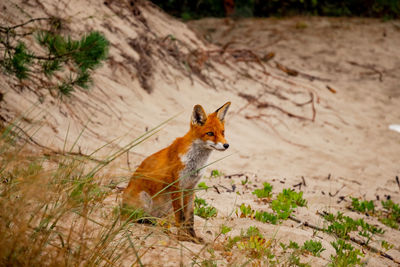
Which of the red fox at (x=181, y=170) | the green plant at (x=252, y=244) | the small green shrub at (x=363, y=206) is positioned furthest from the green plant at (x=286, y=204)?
the red fox at (x=181, y=170)

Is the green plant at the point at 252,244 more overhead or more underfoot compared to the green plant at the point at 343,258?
more overhead

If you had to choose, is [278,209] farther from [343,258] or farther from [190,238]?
[190,238]

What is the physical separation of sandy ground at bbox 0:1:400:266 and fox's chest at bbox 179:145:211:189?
1.71ft

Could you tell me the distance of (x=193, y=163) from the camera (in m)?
3.47

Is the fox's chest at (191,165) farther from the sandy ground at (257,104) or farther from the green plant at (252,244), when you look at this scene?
the green plant at (252,244)

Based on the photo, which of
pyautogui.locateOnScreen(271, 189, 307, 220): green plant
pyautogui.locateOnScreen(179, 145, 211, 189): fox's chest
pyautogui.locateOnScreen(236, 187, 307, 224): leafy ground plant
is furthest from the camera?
pyautogui.locateOnScreen(271, 189, 307, 220): green plant

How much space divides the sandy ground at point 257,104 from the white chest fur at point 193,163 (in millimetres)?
522

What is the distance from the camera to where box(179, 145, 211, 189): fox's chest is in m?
3.39

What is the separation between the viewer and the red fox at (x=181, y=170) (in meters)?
3.29

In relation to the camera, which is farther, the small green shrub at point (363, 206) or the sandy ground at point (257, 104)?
the sandy ground at point (257, 104)

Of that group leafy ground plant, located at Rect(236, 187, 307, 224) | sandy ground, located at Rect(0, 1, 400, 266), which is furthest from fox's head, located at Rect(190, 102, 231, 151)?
leafy ground plant, located at Rect(236, 187, 307, 224)

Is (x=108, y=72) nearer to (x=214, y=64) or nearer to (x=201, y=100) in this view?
(x=201, y=100)

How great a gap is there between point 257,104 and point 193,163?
591 cm

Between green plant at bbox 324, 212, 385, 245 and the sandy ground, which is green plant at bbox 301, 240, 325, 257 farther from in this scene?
green plant at bbox 324, 212, 385, 245
